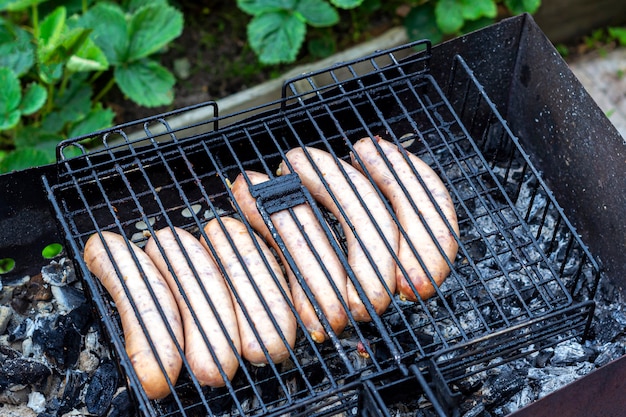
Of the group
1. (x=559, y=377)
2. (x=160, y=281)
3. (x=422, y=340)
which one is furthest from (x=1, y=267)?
(x=559, y=377)

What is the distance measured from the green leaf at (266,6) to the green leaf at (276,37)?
0.06m

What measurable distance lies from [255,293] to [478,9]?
2.97 m

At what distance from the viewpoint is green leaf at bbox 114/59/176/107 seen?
187 inches

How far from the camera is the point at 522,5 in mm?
5227

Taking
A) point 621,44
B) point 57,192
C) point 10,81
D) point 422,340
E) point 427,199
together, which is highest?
point 10,81

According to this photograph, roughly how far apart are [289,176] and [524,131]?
1434mm

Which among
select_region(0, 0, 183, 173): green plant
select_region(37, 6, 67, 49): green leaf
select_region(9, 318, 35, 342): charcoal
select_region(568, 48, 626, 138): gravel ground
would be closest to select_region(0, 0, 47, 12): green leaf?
select_region(0, 0, 183, 173): green plant

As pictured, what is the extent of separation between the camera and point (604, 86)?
5.91m

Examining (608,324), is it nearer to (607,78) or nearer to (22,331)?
(22,331)

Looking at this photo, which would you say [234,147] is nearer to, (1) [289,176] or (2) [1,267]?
(1) [289,176]

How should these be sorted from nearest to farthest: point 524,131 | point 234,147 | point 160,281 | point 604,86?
point 160,281, point 234,147, point 524,131, point 604,86

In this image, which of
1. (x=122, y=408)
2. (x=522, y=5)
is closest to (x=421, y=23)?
(x=522, y=5)

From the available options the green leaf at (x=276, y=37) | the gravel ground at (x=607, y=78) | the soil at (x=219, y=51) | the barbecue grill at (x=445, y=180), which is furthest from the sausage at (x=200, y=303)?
the gravel ground at (x=607, y=78)

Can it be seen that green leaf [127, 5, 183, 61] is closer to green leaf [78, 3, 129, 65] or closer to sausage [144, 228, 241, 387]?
green leaf [78, 3, 129, 65]
